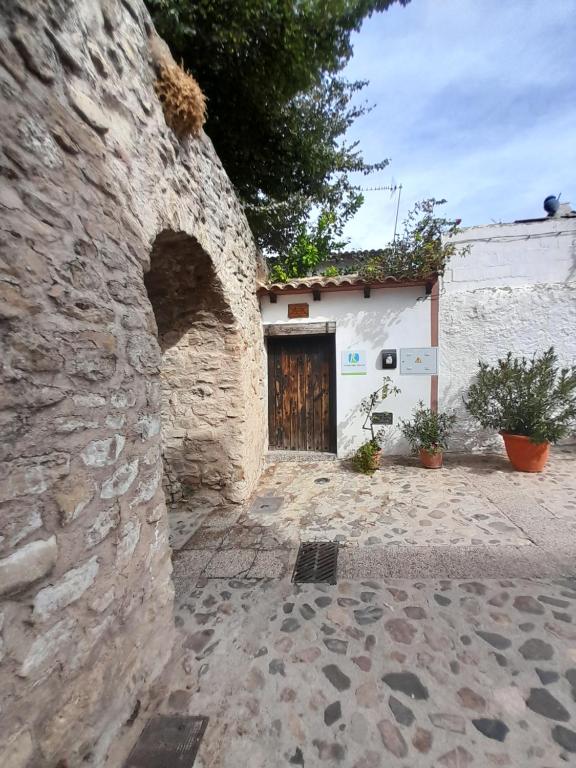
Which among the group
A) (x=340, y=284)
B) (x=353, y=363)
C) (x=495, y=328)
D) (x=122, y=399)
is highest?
(x=340, y=284)

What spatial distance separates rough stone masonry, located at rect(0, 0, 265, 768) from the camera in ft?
3.22

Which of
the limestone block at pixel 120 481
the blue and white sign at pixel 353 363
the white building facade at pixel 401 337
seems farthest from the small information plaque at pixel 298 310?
the limestone block at pixel 120 481

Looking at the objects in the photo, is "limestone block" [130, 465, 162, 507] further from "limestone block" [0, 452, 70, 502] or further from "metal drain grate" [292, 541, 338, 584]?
"metal drain grate" [292, 541, 338, 584]

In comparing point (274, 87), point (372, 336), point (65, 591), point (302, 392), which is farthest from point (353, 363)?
point (65, 591)

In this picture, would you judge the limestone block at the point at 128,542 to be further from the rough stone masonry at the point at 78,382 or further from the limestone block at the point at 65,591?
the limestone block at the point at 65,591

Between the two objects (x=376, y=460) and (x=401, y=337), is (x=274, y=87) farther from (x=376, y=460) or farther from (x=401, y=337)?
(x=376, y=460)

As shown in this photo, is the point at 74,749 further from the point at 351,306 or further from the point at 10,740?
the point at 351,306

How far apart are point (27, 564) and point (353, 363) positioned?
173 inches

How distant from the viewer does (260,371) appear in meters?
4.63

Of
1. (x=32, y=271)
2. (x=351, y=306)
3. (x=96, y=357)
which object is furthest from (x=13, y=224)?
(x=351, y=306)

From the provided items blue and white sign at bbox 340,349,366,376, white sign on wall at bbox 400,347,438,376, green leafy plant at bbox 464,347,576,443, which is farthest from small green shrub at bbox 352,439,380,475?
green leafy plant at bbox 464,347,576,443

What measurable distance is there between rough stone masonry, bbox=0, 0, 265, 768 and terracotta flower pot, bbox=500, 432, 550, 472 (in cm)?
425

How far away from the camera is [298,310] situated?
500 cm

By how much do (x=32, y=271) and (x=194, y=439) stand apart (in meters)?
2.55
